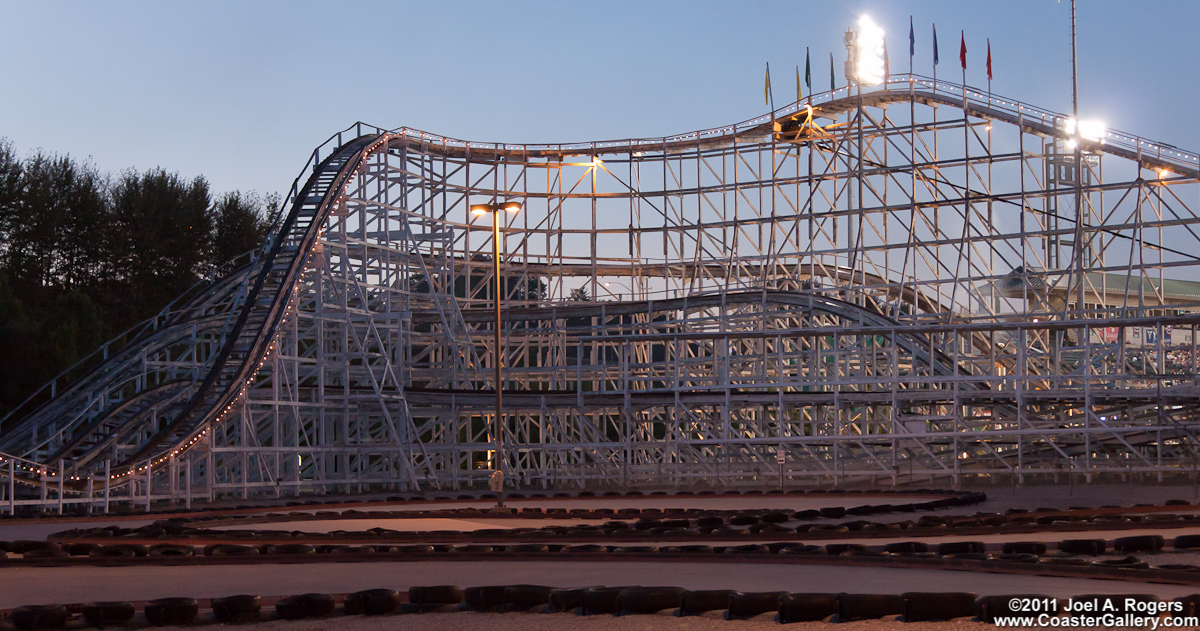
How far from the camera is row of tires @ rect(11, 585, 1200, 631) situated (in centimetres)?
913

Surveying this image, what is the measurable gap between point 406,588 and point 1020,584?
17.7 feet

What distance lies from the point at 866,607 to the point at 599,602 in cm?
207

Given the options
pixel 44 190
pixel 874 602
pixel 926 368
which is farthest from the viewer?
pixel 44 190

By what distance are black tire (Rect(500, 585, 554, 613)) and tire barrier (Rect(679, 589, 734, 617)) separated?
1183 mm

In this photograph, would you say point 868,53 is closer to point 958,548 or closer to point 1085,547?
point 1085,547

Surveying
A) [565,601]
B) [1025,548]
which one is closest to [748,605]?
[565,601]

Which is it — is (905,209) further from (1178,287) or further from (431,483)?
(1178,287)

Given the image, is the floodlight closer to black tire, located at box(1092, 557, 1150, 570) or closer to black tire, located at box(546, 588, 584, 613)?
black tire, located at box(1092, 557, 1150, 570)

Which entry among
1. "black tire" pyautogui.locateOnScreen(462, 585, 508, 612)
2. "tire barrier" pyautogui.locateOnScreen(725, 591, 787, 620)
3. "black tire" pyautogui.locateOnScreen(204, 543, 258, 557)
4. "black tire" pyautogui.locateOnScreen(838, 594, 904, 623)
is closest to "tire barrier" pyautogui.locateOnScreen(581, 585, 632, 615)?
"black tire" pyautogui.locateOnScreen(462, 585, 508, 612)

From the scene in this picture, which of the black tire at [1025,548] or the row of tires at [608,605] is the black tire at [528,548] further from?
the black tire at [1025,548]

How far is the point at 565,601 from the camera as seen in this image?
1030 cm

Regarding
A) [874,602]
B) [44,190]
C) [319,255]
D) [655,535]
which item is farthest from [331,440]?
[874,602]

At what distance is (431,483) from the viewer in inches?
1425

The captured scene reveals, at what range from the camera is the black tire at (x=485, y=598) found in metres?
10.5
